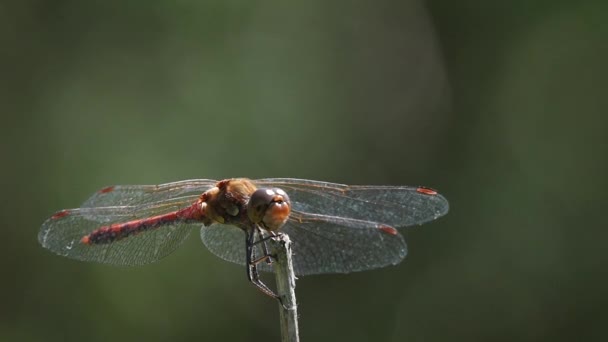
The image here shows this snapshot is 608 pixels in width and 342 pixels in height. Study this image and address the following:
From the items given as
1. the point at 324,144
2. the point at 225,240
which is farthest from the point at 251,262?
the point at 324,144

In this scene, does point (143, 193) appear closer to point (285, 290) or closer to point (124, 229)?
point (124, 229)

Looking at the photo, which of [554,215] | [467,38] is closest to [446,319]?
[554,215]

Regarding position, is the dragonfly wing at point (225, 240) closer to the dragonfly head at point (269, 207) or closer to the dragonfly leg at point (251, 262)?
the dragonfly leg at point (251, 262)

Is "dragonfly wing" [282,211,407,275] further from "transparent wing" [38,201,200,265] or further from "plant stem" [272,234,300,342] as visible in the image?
"plant stem" [272,234,300,342]

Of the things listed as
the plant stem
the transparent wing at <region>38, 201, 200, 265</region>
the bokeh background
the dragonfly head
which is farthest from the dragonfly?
the bokeh background

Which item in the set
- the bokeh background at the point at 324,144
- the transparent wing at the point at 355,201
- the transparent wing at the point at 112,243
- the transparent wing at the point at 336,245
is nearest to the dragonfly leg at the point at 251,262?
the transparent wing at the point at 336,245

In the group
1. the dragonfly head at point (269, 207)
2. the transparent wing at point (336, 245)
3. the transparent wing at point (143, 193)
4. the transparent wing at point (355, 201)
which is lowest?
the transparent wing at point (336, 245)

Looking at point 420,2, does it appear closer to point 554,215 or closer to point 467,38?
point 467,38
